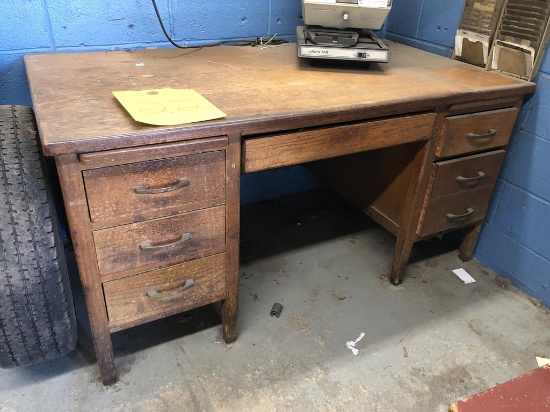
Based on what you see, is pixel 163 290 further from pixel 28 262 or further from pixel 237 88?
pixel 237 88

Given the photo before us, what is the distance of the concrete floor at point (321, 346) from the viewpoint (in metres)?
1.32

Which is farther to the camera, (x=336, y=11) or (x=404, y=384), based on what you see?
(x=336, y=11)

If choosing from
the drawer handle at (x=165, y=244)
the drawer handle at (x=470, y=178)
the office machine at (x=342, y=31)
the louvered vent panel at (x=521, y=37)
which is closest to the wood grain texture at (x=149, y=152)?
the drawer handle at (x=165, y=244)

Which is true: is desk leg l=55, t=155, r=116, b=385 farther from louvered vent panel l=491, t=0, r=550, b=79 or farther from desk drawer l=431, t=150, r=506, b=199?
louvered vent panel l=491, t=0, r=550, b=79

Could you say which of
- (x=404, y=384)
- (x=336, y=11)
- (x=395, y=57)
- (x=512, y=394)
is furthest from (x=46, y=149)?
(x=395, y=57)

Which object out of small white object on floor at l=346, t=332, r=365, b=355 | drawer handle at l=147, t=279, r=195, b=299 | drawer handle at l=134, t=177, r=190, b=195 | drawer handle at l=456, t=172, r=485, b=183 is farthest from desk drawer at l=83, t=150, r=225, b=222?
drawer handle at l=456, t=172, r=485, b=183

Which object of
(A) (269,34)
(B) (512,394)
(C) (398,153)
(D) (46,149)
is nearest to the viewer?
(B) (512,394)

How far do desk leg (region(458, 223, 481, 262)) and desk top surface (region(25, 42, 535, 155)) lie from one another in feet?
2.02

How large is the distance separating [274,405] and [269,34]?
1502 millimetres

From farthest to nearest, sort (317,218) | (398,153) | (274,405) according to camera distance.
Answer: (317,218), (398,153), (274,405)

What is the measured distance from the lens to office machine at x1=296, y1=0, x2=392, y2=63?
151 cm

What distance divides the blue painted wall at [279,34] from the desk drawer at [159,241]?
2.81 ft

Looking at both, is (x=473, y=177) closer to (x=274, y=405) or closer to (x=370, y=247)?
(x=370, y=247)

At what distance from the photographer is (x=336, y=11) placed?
61.1 inches
